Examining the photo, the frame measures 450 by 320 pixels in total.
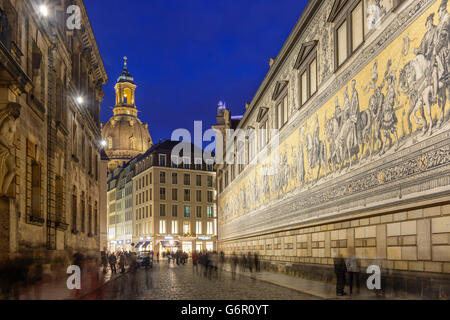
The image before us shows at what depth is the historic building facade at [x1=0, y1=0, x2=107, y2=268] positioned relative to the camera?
54.4 ft

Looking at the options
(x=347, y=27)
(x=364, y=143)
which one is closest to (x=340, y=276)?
(x=364, y=143)

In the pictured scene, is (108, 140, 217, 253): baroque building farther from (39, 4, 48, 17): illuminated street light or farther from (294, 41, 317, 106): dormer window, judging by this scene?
(39, 4, 48, 17): illuminated street light

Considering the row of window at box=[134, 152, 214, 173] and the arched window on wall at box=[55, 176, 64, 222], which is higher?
the row of window at box=[134, 152, 214, 173]

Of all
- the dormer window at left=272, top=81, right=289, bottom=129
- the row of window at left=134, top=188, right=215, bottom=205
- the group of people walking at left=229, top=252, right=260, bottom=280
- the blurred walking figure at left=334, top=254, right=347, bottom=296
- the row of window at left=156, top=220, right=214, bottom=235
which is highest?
the dormer window at left=272, top=81, right=289, bottom=129

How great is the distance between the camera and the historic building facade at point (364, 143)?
13461 millimetres

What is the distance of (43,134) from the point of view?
22.2 m

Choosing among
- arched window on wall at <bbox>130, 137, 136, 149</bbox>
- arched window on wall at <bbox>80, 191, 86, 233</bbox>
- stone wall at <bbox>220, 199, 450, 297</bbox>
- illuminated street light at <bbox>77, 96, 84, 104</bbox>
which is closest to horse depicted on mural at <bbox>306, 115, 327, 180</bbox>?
stone wall at <bbox>220, 199, 450, 297</bbox>

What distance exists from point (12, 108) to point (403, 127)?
1186 centimetres

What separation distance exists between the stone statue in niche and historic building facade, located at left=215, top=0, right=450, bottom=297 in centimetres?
1147

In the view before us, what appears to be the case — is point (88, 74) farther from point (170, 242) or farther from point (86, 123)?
point (170, 242)

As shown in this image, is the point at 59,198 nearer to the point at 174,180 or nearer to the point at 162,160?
the point at 174,180

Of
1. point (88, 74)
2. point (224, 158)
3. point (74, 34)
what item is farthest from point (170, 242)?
point (74, 34)

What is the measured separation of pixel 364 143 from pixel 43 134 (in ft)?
43.3

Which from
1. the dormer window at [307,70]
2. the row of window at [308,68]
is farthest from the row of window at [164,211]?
the dormer window at [307,70]
